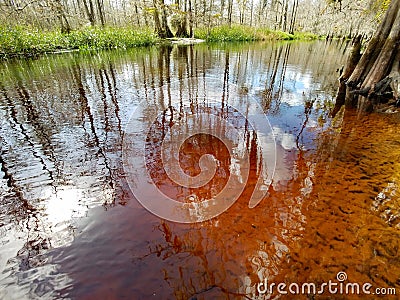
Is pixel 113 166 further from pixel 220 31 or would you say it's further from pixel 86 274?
pixel 220 31

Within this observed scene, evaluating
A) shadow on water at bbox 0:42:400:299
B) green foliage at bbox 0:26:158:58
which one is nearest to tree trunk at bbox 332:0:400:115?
shadow on water at bbox 0:42:400:299

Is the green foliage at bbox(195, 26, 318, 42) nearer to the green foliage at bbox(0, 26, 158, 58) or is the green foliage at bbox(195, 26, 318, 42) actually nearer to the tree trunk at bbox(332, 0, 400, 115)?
the green foliage at bbox(0, 26, 158, 58)

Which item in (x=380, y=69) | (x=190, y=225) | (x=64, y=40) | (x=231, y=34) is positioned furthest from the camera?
(x=231, y=34)

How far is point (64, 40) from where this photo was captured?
16969 millimetres

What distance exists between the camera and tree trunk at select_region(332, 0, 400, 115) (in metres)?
6.76

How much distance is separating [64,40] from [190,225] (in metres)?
19.6

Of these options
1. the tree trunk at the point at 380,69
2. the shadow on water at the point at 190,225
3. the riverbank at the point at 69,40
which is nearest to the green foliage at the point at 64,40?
the riverbank at the point at 69,40

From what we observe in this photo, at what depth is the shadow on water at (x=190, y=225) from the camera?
211cm

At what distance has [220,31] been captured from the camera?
2864 centimetres

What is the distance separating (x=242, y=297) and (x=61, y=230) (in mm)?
2061

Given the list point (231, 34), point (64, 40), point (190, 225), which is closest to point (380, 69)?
point (190, 225)

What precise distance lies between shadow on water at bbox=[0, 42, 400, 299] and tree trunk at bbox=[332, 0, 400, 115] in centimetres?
150

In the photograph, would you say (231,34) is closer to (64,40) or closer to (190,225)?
(64,40)

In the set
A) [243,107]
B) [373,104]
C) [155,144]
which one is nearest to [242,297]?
[155,144]
